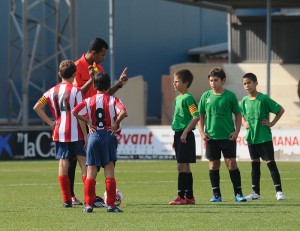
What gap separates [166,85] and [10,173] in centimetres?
2356

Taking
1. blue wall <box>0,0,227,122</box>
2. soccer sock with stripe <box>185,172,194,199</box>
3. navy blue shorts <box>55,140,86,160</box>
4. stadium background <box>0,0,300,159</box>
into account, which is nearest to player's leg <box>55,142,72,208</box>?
navy blue shorts <box>55,140,86,160</box>


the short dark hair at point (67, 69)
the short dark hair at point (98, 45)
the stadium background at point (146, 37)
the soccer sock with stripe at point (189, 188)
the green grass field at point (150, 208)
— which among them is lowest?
the green grass field at point (150, 208)

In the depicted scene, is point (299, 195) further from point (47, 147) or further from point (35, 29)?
point (35, 29)

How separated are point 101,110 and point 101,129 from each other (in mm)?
233

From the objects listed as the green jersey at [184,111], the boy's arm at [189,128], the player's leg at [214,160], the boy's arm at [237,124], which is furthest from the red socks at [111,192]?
the boy's arm at [237,124]

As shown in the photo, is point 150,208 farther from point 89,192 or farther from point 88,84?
point 88,84

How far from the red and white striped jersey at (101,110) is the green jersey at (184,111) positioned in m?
1.69

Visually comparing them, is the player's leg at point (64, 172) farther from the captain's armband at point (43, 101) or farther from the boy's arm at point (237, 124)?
the boy's arm at point (237, 124)

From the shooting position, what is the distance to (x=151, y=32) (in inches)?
2098

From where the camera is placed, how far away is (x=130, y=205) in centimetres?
1480

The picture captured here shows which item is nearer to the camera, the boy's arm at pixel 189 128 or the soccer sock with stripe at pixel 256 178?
the boy's arm at pixel 189 128

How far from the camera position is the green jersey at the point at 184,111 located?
14.9m

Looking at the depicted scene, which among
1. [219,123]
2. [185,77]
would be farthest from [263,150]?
[185,77]

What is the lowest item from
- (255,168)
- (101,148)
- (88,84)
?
(255,168)
